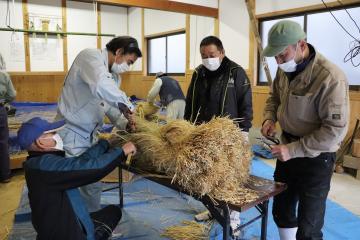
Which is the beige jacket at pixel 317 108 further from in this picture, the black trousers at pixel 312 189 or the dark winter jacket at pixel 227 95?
the dark winter jacket at pixel 227 95

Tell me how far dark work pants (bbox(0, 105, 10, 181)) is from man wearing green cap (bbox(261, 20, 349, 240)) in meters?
3.16

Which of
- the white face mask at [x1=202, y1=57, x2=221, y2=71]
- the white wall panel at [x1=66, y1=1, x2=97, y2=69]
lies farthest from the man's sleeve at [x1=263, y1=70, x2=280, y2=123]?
the white wall panel at [x1=66, y1=1, x2=97, y2=69]

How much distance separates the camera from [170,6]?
5.48 meters

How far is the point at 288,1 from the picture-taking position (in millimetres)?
4836

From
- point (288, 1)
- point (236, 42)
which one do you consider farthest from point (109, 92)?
point (236, 42)

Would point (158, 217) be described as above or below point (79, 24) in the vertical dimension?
below

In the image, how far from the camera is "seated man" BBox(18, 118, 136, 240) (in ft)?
4.70

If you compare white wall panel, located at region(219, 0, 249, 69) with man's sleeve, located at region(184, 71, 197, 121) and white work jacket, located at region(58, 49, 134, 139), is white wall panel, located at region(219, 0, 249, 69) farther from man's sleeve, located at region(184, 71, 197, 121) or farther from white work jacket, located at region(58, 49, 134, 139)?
white work jacket, located at region(58, 49, 134, 139)

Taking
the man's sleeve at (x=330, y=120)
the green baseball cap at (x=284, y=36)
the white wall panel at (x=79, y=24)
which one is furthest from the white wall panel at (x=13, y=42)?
the man's sleeve at (x=330, y=120)

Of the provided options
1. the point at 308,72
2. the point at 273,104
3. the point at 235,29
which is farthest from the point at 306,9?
the point at 308,72

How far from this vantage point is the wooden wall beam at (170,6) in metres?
4.97

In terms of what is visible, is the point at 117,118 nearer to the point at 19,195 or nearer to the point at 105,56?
the point at 105,56

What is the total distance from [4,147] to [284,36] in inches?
133

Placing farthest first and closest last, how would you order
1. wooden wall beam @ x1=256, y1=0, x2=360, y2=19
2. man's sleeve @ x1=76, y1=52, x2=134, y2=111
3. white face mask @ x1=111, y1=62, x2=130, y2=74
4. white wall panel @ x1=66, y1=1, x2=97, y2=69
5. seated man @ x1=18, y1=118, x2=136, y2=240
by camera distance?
1. white wall panel @ x1=66, y1=1, x2=97, y2=69
2. wooden wall beam @ x1=256, y1=0, x2=360, y2=19
3. white face mask @ x1=111, y1=62, x2=130, y2=74
4. man's sleeve @ x1=76, y1=52, x2=134, y2=111
5. seated man @ x1=18, y1=118, x2=136, y2=240
